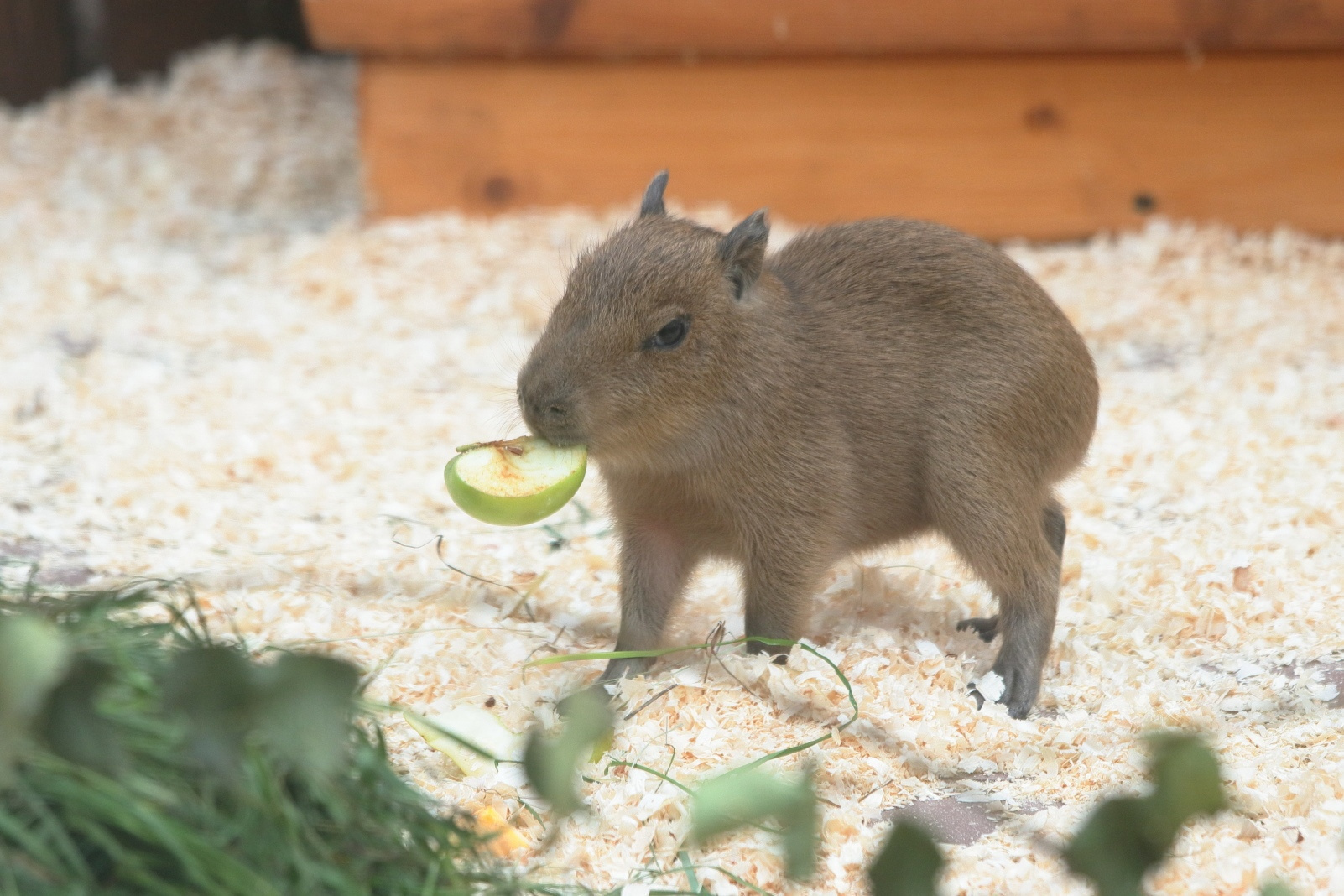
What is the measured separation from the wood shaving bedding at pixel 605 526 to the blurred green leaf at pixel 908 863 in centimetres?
86

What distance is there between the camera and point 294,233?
676cm

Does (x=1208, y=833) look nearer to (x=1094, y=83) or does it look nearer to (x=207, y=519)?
(x=207, y=519)

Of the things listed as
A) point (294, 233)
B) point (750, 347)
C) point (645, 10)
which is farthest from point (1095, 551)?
point (294, 233)

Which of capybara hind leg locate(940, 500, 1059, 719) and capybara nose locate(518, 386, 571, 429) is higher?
capybara nose locate(518, 386, 571, 429)

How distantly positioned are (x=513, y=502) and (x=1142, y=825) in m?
1.58

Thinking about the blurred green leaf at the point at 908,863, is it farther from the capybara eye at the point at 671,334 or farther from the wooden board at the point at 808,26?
the wooden board at the point at 808,26

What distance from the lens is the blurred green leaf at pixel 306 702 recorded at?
131cm

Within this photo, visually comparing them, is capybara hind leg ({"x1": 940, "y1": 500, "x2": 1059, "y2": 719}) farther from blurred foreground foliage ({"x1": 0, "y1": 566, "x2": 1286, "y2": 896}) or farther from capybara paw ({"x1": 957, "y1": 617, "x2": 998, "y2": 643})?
blurred foreground foliage ({"x1": 0, "y1": 566, "x2": 1286, "y2": 896})

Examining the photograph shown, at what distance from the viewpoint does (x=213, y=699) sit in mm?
1310

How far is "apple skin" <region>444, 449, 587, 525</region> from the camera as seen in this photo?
2684 mm

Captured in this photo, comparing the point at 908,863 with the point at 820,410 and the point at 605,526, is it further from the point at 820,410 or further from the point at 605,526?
the point at 605,526

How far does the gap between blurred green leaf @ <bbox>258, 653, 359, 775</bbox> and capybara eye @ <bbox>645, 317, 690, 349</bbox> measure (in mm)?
1583

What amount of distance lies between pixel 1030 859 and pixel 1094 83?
171 inches

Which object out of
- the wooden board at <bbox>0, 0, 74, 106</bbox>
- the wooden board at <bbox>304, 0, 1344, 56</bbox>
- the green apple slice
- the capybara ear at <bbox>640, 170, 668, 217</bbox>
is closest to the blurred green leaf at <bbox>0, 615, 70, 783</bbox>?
the green apple slice
